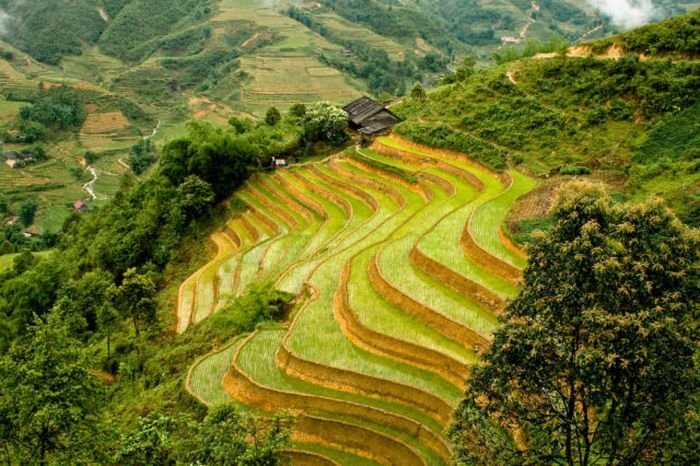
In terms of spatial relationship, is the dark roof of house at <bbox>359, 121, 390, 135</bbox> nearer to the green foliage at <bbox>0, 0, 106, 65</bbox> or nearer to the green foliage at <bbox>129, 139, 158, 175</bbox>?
the green foliage at <bbox>129, 139, 158, 175</bbox>

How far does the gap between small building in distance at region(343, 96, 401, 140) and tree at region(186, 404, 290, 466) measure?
26785 mm

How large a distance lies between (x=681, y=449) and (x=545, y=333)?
6.86 feet

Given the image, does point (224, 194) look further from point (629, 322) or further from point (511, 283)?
point (629, 322)

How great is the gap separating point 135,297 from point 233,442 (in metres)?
13.4

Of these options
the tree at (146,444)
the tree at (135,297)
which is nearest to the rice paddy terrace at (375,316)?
the tree at (135,297)

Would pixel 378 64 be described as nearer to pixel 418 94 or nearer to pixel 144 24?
pixel 144 24

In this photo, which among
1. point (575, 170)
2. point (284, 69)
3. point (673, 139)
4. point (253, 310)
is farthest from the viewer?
point (284, 69)

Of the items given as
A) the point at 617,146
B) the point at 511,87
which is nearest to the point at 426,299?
the point at 617,146

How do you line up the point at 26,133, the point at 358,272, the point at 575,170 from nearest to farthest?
the point at 358,272 < the point at 575,170 < the point at 26,133

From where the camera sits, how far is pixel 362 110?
37.9 meters

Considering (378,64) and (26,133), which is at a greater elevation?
(378,64)

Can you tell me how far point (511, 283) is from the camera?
639 inches

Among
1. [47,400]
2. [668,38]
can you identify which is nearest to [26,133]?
[668,38]

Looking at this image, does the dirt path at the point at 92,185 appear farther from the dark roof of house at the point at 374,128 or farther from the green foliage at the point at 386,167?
the green foliage at the point at 386,167
